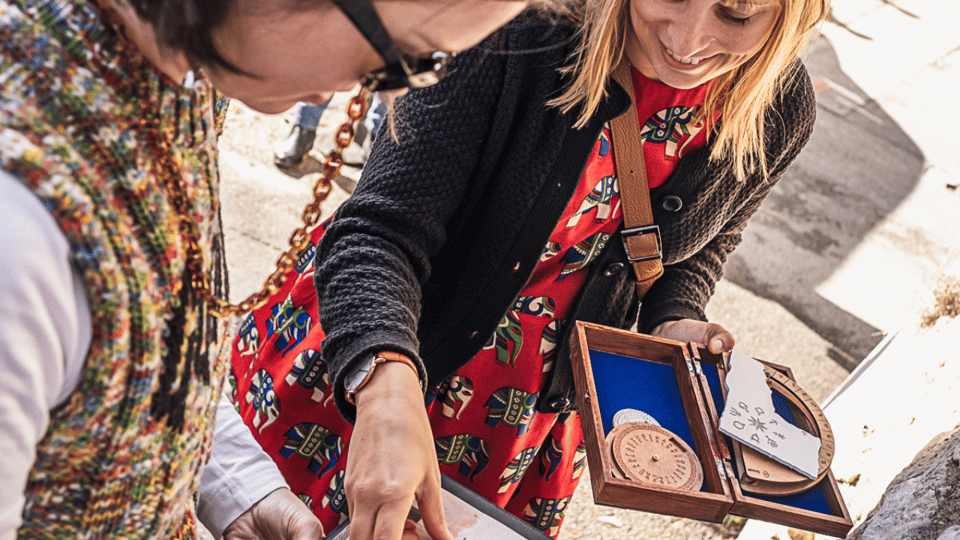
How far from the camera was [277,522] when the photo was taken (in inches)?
45.8

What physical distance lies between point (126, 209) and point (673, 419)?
1.03m

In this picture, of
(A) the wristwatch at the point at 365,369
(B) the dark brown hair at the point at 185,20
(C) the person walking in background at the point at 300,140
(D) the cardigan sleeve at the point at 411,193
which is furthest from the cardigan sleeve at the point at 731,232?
(C) the person walking in background at the point at 300,140

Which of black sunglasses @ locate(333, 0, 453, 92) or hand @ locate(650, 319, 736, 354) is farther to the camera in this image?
hand @ locate(650, 319, 736, 354)

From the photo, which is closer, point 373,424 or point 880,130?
point 373,424

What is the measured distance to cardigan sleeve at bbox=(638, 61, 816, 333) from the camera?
5.09 ft

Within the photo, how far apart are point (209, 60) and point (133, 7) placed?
73mm

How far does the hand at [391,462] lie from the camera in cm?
97

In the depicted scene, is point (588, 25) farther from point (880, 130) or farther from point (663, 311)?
point (880, 130)

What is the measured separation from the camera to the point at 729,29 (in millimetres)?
1291

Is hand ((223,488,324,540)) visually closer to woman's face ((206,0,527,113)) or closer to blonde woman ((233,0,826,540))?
blonde woman ((233,0,826,540))

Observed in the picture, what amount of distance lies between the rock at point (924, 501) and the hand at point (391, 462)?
0.75 meters

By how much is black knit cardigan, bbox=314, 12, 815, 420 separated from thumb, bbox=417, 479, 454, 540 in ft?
0.59

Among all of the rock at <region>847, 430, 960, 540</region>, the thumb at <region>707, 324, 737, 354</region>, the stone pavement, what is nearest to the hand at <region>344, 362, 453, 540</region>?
the thumb at <region>707, 324, 737, 354</region>

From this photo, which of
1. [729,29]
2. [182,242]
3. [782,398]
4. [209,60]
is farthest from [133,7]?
[782,398]
